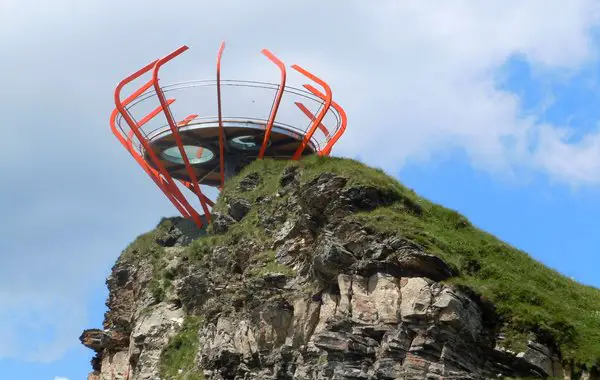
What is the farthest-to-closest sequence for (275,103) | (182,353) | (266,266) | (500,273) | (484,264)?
(275,103), (182,353), (266,266), (484,264), (500,273)

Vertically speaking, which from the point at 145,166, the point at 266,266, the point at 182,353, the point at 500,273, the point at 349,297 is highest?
the point at 145,166

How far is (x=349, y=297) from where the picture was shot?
3372 centimetres

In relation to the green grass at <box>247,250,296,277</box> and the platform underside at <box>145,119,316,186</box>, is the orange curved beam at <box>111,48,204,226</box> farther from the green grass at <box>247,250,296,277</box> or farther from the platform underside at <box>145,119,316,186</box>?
the green grass at <box>247,250,296,277</box>

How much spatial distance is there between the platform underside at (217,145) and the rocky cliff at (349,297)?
558cm

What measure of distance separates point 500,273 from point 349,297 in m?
5.21

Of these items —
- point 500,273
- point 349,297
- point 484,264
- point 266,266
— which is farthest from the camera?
point 266,266

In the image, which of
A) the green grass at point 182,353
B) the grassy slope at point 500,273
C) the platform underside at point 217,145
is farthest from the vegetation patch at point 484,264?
the platform underside at point 217,145

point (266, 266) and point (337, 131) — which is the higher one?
point (337, 131)

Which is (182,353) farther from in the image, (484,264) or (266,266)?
(484,264)

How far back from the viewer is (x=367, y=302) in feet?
109

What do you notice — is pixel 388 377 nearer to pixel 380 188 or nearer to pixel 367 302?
pixel 367 302

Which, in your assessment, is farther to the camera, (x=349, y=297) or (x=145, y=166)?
(x=145, y=166)

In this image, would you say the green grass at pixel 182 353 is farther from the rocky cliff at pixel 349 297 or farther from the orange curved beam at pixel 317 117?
the orange curved beam at pixel 317 117

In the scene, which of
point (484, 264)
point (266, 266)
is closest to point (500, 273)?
point (484, 264)
